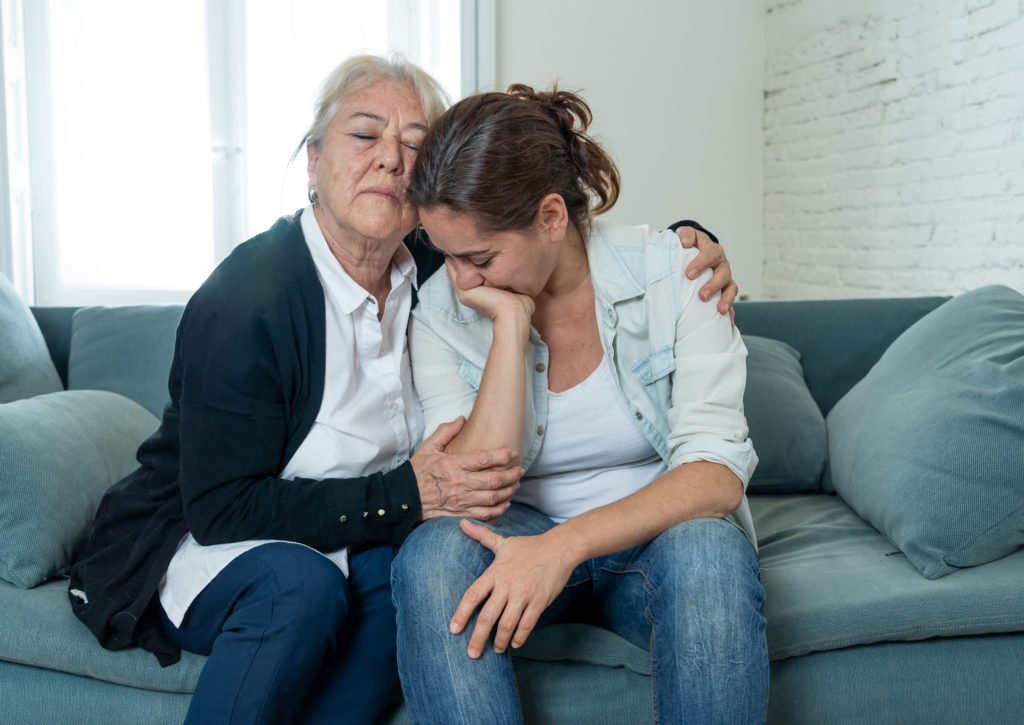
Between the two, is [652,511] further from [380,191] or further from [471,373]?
[380,191]

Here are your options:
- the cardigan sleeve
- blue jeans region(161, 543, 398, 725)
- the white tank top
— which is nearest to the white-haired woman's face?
the cardigan sleeve

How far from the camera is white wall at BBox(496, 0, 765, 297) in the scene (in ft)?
13.1

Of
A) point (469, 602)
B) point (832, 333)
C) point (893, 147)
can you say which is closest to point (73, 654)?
point (469, 602)

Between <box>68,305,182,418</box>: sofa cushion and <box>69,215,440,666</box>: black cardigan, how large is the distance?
686 mm

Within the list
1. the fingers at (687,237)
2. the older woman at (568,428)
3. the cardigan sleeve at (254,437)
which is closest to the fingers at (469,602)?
the older woman at (568,428)

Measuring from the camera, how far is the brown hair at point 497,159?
130 cm

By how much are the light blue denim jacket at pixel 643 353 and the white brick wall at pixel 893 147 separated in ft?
7.00

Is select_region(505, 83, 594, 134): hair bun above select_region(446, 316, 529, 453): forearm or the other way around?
above

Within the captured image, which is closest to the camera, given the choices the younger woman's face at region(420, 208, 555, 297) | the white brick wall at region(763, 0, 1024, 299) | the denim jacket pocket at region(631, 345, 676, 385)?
the younger woman's face at region(420, 208, 555, 297)

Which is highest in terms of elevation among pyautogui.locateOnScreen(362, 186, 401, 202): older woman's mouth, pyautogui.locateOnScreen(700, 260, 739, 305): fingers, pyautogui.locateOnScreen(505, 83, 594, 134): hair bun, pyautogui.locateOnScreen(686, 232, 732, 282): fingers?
pyautogui.locateOnScreen(505, 83, 594, 134): hair bun

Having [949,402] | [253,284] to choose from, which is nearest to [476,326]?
[253,284]

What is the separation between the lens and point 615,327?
1486 mm

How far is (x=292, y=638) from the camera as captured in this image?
Answer: 1181mm

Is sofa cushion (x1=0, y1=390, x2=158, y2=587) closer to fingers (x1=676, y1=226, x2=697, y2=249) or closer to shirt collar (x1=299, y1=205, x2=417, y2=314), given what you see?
shirt collar (x1=299, y1=205, x2=417, y2=314)
